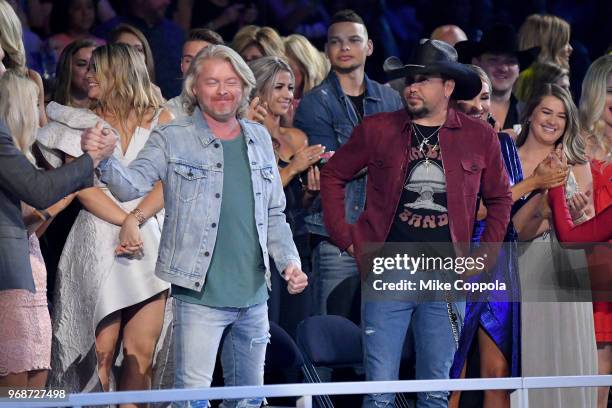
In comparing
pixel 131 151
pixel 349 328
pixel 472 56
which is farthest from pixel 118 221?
pixel 472 56

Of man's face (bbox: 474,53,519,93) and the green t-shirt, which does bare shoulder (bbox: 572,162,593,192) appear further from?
the green t-shirt

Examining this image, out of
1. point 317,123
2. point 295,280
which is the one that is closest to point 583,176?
point 317,123

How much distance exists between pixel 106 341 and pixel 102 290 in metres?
0.22

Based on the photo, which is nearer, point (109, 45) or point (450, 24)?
point (109, 45)

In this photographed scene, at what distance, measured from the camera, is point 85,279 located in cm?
562

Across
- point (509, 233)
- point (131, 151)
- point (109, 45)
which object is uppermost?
point (109, 45)

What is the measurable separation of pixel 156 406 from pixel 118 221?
82 centimetres

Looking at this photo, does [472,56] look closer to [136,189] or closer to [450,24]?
[450,24]

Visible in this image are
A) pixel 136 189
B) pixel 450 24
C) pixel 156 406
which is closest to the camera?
pixel 136 189

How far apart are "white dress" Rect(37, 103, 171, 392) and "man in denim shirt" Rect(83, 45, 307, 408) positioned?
690mm

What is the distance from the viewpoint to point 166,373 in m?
5.73

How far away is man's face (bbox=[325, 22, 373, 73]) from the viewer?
22.8 ft

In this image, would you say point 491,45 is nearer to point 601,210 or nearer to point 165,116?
point 601,210

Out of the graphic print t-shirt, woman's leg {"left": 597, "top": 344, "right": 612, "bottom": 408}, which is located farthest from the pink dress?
woman's leg {"left": 597, "top": 344, "right": 612, "bottom": 408}
